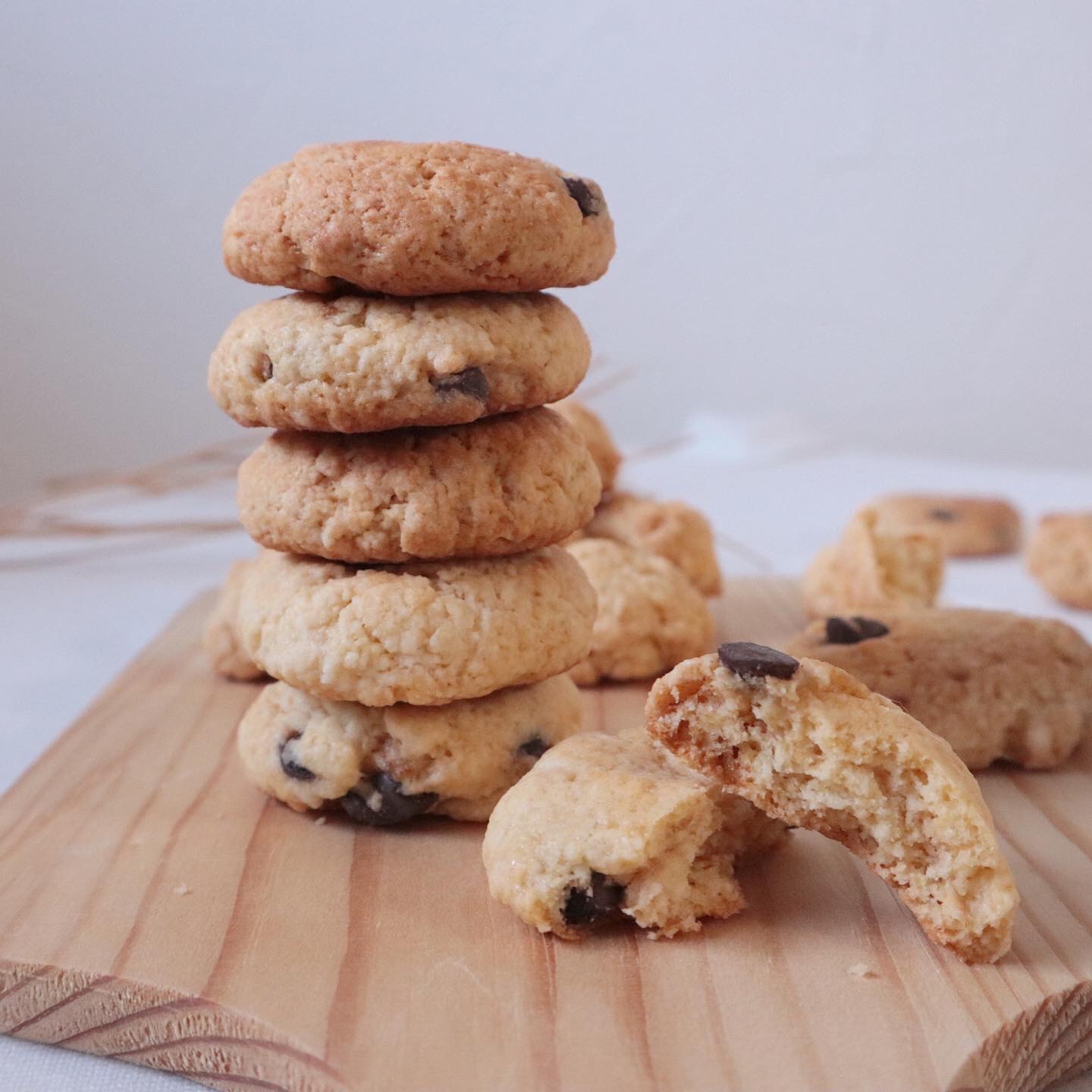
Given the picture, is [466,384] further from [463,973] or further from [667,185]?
[667,185]

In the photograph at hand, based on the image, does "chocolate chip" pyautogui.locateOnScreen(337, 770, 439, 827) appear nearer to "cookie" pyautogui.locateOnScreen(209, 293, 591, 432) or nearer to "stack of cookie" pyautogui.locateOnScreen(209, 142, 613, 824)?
"stack of cookie" pyautogui.locateOnScreen(209, 142, 613, 824)

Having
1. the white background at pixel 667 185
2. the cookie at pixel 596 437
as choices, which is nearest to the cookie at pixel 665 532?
the cookie at pixel 596 437

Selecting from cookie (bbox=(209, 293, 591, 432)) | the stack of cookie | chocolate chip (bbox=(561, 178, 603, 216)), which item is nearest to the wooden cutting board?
the stack of cookie

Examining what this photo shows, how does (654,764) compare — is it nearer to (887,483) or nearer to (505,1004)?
(505,1004)

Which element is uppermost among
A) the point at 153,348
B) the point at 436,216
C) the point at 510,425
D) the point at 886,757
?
the point at 436,216

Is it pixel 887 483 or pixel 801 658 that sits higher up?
pixel 801 658

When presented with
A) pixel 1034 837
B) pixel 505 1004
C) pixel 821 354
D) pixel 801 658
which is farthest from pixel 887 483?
pixel 505 1004

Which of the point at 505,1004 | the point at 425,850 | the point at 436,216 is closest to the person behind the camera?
the point at 505,1004
